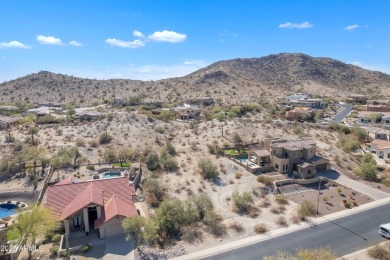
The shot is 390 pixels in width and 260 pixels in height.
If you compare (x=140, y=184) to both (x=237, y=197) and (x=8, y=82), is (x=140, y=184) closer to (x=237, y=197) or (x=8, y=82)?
(x=237, y=197)

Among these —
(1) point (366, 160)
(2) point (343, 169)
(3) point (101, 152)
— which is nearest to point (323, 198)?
(2) point (343, 169)

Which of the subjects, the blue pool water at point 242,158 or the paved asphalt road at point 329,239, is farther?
the blue pool water at point 242,158

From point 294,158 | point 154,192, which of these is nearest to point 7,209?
point 154,192

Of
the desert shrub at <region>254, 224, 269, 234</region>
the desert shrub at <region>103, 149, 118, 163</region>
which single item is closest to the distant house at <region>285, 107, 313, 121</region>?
the desert shrub at <region>103, 149, 118, 163</region>

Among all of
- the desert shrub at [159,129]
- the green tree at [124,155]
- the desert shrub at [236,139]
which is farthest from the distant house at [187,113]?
the green tree at [124,155]

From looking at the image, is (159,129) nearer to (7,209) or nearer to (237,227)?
(7,209)

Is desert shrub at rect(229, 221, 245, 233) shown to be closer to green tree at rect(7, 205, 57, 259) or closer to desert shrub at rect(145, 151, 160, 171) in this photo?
green tree at rect(7, 205, 57, 259)

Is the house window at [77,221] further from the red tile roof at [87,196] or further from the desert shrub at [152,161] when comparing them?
the desert shrub at [152,161]
